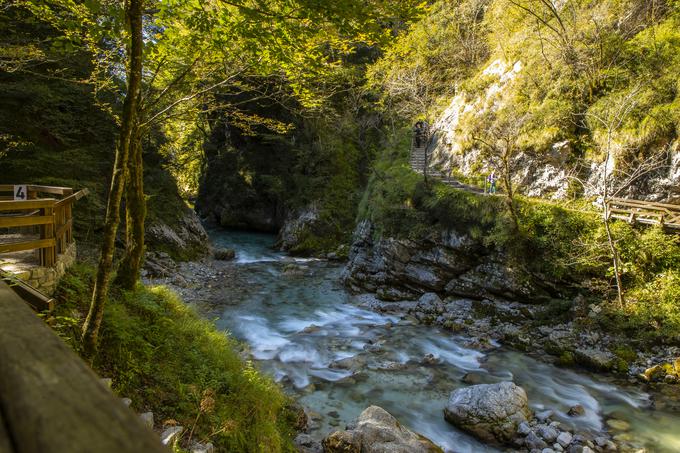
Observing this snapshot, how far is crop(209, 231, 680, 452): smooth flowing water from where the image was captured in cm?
816

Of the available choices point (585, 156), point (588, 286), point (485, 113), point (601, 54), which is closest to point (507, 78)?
point (485, 113)

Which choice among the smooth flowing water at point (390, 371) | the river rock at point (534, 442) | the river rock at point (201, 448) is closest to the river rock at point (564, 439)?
the river rock at point (534, 442)

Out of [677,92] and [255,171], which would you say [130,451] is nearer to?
[677,92]

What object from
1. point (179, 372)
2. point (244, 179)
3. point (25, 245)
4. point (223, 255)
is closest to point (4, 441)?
point (179, 372)

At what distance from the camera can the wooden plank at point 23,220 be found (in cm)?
591

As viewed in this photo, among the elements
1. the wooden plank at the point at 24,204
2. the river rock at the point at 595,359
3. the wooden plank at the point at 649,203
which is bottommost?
the river rock at the point at 595,359

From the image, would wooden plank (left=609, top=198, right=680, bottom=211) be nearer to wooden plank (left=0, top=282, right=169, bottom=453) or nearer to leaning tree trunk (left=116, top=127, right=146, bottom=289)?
leaning tree trunk (left=116, top=127, right=146, bottom=289)

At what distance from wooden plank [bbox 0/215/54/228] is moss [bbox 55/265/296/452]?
1.27m

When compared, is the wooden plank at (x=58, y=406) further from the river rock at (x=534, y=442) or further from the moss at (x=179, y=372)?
the river rock at (x=534, y=442)

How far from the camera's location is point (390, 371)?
33.8 ft

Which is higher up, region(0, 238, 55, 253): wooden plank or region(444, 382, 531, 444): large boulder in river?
region(0, 238, 55, 253): wooden plank

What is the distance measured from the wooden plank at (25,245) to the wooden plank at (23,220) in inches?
11.7

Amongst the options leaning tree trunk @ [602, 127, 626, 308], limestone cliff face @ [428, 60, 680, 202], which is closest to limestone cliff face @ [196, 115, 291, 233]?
limestone cliff face @ [428, 60, 680, 202]

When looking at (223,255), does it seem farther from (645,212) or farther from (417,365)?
(645,212)
